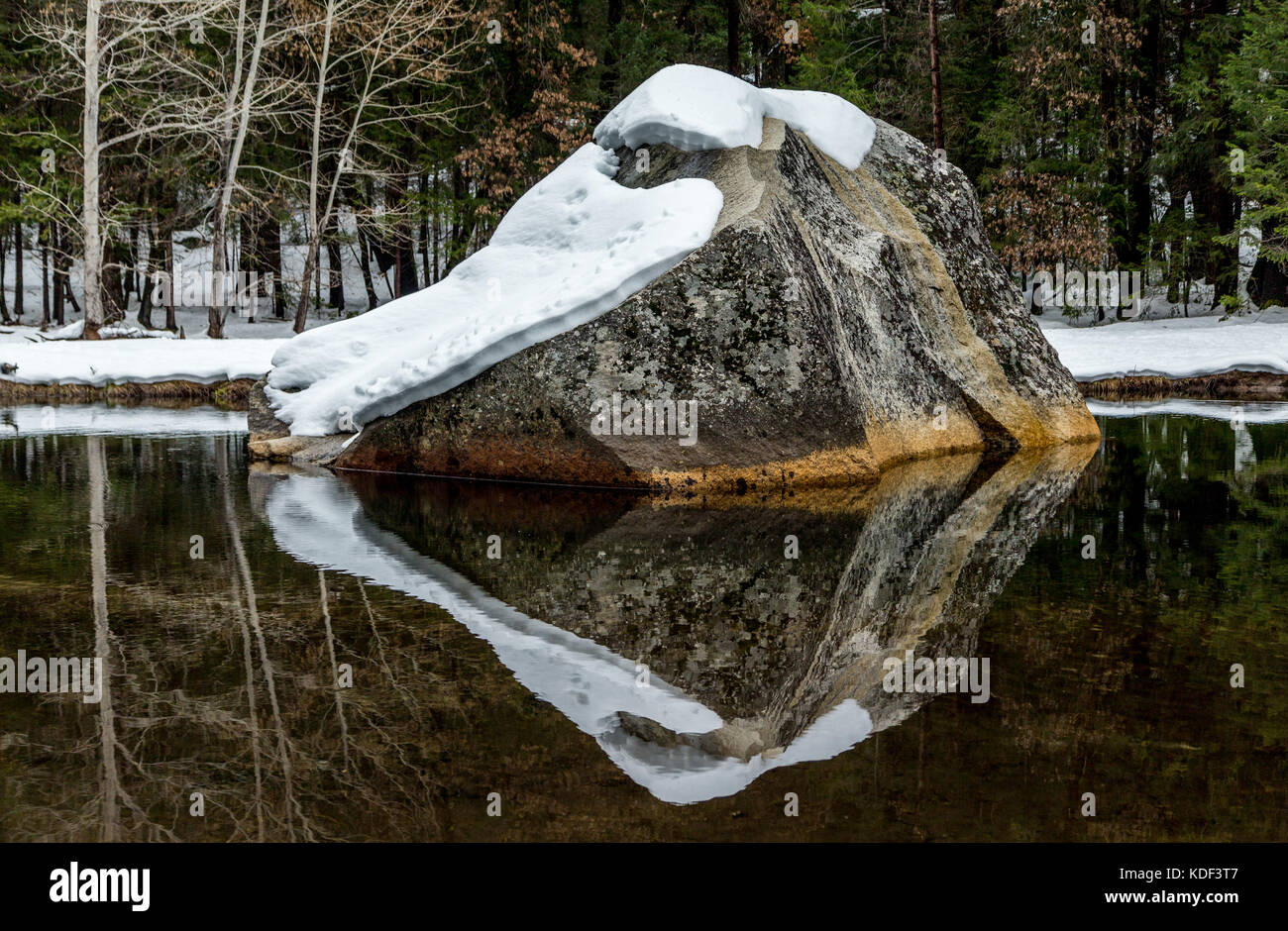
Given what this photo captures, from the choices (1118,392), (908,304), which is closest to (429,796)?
(908,304)

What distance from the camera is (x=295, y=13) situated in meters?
23.2

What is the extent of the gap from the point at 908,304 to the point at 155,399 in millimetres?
12145

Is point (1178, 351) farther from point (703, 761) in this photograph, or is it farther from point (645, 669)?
point (703, 761)

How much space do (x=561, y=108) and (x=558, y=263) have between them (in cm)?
1809

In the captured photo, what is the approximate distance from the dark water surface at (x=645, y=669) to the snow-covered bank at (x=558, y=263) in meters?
1.52

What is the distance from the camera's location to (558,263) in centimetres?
891

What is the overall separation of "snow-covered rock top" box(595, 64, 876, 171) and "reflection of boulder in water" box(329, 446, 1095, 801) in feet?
10.1

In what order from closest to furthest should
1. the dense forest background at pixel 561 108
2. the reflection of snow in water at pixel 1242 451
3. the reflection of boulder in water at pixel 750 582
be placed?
the reflection of boulder in water at pixel 750 582 → the reflection of snow in water at pixel 1242 451 → the dense forest background at pixel 561 108

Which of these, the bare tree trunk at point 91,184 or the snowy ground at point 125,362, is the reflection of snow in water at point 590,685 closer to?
the snowy ground at point 125,362

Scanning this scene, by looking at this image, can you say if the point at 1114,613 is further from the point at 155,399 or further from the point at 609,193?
the point at 155,399

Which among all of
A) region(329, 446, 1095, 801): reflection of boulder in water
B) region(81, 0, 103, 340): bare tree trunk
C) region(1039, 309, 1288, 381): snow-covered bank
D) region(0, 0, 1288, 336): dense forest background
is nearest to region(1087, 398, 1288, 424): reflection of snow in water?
region(1039, 309, 1288, 381): snow-covered bank

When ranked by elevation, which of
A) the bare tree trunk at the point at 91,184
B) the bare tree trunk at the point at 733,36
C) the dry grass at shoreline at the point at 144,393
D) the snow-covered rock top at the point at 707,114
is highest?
the bare tree trunk at the point at 733,36

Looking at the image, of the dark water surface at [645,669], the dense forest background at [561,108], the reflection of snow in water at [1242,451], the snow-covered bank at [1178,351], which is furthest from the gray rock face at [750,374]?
the dense forest background at [561,108]

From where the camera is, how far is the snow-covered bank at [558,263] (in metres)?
7.90
